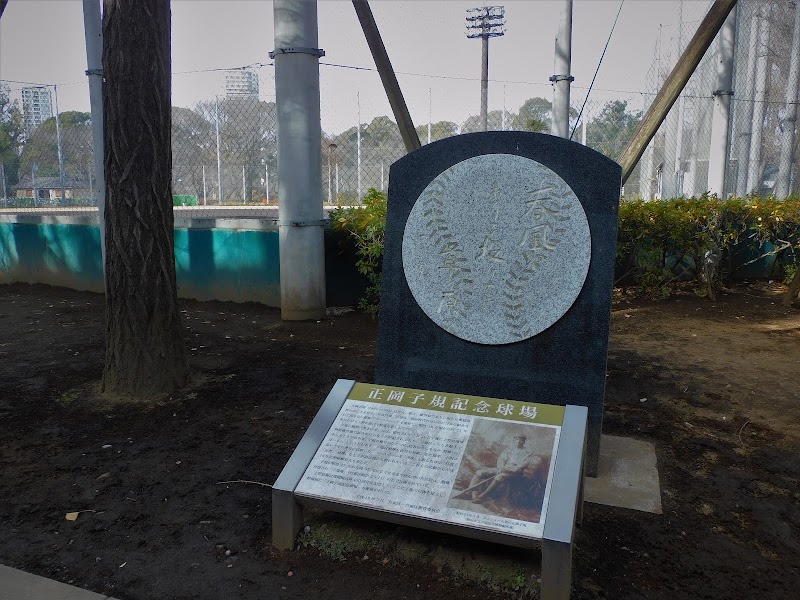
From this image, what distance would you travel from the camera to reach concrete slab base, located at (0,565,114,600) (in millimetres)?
2238

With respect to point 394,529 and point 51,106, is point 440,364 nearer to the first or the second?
point 394,529

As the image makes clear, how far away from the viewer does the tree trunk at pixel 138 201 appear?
4.10 meters

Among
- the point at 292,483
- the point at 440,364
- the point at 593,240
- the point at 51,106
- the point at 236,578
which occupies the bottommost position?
the point at 236,578

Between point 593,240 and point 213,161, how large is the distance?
7.35 metres

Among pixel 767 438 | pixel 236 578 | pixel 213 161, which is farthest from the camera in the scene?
pixel 213 161

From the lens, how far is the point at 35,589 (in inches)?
89.8

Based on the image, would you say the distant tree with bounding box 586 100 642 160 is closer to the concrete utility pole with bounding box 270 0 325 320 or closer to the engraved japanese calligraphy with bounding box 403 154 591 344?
the concrete utility pole with bounding box 270 0 325 320

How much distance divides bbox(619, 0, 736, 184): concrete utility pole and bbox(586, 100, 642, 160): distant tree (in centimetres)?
326

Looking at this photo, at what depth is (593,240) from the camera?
2.97 m

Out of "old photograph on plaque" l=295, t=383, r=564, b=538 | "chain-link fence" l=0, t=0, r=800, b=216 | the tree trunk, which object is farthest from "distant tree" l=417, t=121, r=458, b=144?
"old photograph on plaque" l=295, t=383, r=564, b=538

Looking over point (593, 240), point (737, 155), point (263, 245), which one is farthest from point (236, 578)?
point (737, 155)

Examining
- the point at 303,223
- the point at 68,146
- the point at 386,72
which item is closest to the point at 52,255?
the point at 68,146

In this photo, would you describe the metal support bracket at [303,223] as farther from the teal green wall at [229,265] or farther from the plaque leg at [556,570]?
the plaque leg at [556,570]

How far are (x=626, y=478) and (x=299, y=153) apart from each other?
15.1ft
